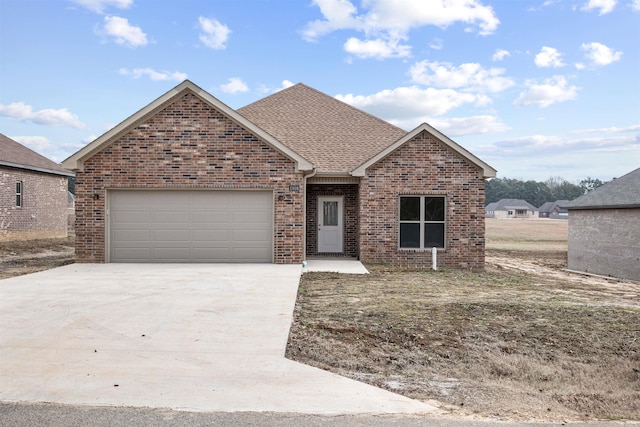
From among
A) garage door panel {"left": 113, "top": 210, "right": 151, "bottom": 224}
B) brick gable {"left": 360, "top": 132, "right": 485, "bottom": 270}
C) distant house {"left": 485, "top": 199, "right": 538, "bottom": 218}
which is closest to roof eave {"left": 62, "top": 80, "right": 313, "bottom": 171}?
garage door panel {"left": 113, "top": 210, "right": 151, "bottom": 224}

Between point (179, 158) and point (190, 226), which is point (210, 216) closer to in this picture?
point (190, 226)

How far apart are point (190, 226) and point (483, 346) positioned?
10.3 meters

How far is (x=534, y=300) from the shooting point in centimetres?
998

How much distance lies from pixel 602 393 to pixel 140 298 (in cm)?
767

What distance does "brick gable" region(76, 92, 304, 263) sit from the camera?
578 inches

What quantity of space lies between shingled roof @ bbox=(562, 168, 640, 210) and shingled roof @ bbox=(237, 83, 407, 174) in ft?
28.0

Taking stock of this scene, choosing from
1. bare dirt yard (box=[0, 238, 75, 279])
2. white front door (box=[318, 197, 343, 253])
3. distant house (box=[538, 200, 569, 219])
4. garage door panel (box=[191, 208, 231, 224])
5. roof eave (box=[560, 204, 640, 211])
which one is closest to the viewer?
garage door panel (box=[191, 208, 231, 224])

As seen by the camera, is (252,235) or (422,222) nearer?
(252,235)

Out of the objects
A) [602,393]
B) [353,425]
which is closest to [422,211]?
[602,393]

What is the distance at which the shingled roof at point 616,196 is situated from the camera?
18656 millimetres

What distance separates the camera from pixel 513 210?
113938 millimetres

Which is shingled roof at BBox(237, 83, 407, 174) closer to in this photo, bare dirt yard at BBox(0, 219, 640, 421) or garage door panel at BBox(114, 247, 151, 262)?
garage door panel at BBox(114, 247, 151, 262)

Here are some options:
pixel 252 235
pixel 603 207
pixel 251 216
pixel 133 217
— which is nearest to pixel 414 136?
pixel 251 216

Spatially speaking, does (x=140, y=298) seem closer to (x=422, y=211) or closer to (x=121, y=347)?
(x=121, y=347)
